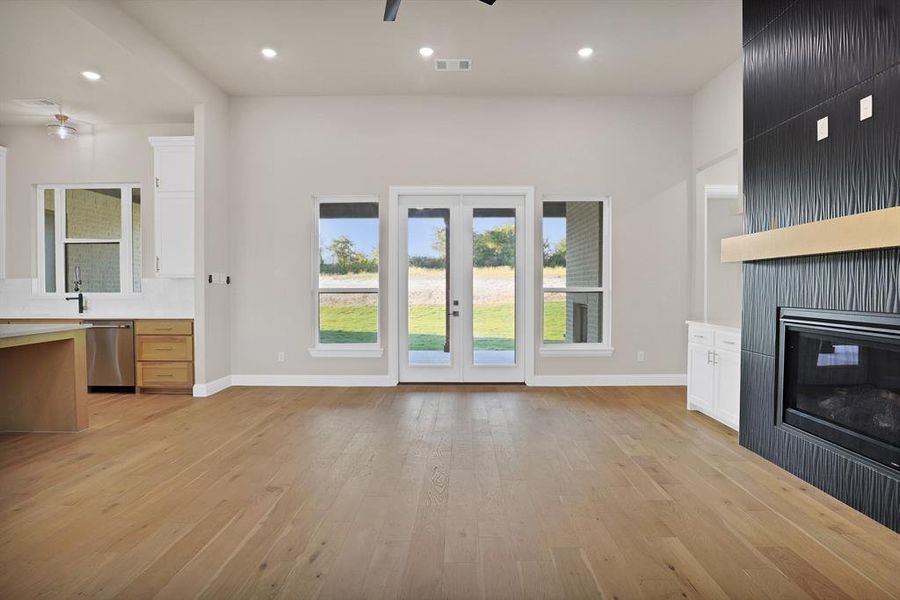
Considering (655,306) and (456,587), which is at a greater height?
(655,306)

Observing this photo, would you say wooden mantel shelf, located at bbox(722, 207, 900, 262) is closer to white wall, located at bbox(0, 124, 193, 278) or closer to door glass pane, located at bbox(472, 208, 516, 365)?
door glass pane, located at bbox(472, 208, 516, 365)

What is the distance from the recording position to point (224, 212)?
599 centimetres

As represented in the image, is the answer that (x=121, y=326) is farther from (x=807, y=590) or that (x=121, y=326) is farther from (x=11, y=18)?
(x=807, y=590)

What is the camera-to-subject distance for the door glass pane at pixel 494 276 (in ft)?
20.2

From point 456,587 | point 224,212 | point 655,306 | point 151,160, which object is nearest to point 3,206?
point 151,160

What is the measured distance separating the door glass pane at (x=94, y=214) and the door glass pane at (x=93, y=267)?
132 millimetres

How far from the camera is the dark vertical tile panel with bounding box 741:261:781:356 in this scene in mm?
3406

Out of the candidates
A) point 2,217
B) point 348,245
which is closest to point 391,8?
point 348,245

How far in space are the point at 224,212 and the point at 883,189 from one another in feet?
19.0

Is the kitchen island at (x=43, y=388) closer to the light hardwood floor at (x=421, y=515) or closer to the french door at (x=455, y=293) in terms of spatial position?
the light hardwood floor at (x=421, y=515)

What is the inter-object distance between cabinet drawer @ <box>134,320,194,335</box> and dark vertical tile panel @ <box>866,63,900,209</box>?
18.8 ft

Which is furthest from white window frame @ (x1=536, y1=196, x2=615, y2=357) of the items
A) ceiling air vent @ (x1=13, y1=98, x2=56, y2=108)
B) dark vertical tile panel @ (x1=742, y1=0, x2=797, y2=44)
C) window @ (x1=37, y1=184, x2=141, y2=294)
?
ceiling air vent @ (x1=13, y1=98, x2=56, y2=108)

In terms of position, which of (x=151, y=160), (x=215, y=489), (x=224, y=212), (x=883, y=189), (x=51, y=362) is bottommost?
(x=215, y=489)

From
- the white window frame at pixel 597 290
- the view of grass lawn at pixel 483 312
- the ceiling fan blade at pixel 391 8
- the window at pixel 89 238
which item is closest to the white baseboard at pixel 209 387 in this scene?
the view of grass lawn at pixel 483 312
